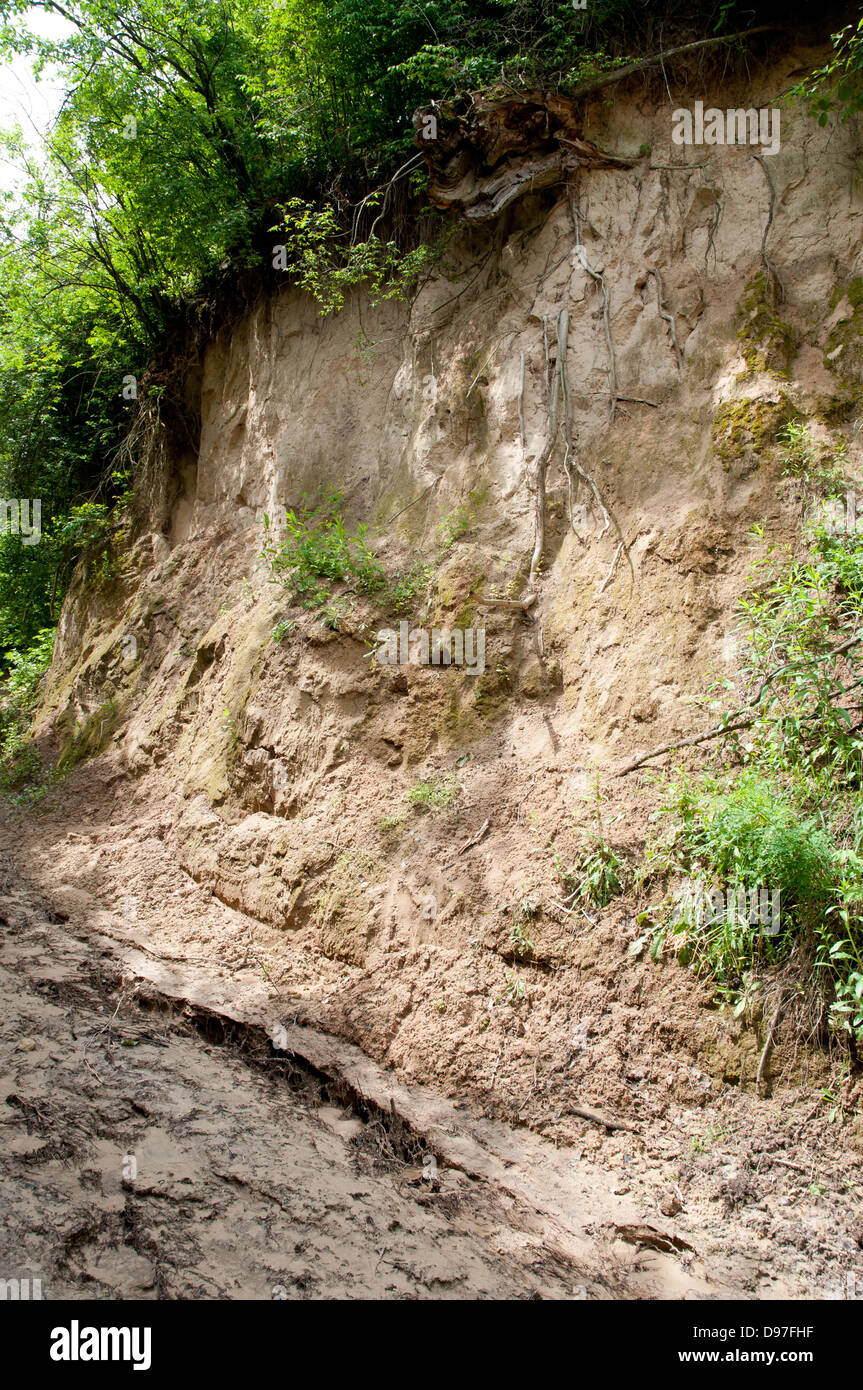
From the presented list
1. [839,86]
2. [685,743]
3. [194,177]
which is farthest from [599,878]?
[194,177]

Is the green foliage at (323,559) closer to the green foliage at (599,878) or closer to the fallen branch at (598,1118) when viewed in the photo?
the green foliage at (599,878)

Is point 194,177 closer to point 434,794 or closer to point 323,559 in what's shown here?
point 323,559

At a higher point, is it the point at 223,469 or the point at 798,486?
the point at 223,469

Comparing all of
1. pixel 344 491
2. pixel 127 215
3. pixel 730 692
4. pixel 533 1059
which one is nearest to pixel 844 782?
pixel 730 692

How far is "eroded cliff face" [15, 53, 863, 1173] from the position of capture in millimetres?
4832

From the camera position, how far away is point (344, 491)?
847 cm

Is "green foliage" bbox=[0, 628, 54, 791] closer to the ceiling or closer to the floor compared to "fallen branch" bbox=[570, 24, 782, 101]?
closer to the floor

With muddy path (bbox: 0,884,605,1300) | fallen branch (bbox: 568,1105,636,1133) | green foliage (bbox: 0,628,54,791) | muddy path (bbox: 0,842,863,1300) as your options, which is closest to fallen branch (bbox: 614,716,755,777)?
fallen branch (bbox: 568,1105,636,1133)

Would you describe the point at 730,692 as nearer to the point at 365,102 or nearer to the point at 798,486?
the point at 798,486

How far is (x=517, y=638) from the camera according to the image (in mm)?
6438

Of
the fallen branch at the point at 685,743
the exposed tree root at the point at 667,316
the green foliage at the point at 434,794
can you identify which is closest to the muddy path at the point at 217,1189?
the green foliage at the point at 434,794

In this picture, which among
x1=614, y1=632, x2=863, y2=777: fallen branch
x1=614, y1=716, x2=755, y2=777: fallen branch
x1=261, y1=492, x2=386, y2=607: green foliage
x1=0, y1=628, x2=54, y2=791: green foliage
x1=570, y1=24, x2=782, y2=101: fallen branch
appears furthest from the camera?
x1=0, y1=628, x2=54, y2=791: green foliage

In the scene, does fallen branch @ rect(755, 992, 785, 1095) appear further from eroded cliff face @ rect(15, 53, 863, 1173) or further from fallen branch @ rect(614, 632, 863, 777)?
fallen branch @ rect(614, 632, 863, 777)

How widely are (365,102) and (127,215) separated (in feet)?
13.0
